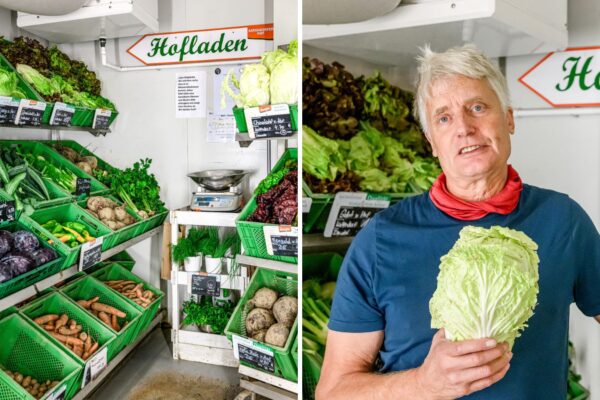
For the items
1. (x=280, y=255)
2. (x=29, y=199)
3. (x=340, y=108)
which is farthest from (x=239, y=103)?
(x=340, y=108)

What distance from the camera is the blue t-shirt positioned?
18.6 inches

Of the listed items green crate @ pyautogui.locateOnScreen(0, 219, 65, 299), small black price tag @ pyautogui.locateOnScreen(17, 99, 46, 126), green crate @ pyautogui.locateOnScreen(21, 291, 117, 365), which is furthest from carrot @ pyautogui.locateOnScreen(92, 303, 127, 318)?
small black price tag @ pyautogui.locateOnScreen(17, 99, 46, 126)

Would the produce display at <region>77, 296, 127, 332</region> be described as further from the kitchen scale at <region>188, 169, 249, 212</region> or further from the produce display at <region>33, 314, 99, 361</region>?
the kitchen scale at <region>188, 169, 249, 212</region>

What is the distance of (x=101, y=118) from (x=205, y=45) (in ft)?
2.07

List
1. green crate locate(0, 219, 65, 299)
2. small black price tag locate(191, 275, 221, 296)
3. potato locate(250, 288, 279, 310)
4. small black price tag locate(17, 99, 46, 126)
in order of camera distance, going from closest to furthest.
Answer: green crate locate(0, 219, 65, 299) < small black price tag locate(17, 99, 46, 126) < potato locate(250, 288, 279, 310) < small black price tag locate(191, 275, 221, 296)

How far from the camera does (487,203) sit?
51 cm

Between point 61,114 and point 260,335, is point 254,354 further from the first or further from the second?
point 61,114

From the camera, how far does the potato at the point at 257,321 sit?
196cm

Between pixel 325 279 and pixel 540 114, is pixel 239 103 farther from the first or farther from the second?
pixel 540 114

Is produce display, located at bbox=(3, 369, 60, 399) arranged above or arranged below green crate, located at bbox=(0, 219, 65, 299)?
below

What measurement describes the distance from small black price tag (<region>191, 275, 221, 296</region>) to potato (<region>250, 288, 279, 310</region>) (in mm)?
305

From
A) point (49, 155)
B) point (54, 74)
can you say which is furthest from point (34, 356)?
point (54, 74)

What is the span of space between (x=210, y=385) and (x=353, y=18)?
2101 mm

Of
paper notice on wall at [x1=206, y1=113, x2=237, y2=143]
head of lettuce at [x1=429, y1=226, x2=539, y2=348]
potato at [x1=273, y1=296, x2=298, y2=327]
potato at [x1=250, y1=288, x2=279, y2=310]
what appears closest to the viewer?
head of lettuce at [x1=429, y1=226, x2=539, y2=348]
